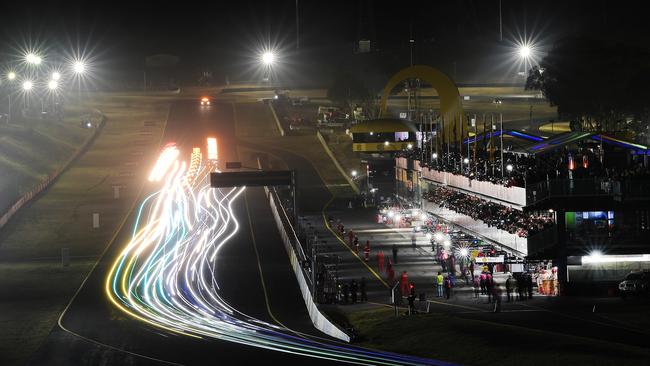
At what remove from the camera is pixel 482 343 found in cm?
3453

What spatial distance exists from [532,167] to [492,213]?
2.90 meters

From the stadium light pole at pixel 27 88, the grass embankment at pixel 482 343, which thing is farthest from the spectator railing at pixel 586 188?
the stadium light pole at pixel 27 88

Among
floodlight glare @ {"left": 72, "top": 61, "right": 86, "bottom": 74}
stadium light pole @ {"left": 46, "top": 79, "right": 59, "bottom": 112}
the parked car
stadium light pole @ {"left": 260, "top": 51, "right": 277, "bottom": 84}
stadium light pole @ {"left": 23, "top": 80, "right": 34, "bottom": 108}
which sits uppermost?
stadium light pole @ {"left": 260, "top": 51, "right": 277, "bottom": 84}

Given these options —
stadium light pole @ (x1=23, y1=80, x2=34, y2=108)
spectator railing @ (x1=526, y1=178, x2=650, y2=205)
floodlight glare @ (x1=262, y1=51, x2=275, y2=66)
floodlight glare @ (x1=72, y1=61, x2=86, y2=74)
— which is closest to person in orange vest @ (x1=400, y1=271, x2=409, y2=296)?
spectator railing @ (x1=526, y1=178, x2=650, y2=205)

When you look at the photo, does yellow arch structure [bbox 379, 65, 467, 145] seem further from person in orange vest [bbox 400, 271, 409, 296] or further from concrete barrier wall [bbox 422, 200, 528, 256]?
person in orange vest [bbox 400, 271, 409, 296]

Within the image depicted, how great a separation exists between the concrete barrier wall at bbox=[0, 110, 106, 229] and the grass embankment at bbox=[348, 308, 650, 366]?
3912cm

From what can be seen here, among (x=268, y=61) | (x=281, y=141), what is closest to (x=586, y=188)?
(x=281, y=141)

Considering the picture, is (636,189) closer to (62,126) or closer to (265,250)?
(265,250)

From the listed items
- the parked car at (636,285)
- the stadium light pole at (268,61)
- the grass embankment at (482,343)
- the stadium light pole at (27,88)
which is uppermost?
the stadium light pole at (268,61)

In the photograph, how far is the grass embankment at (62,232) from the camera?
46.2m

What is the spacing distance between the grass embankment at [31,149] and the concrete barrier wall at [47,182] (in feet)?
1.50

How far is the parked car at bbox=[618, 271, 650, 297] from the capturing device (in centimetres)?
4403

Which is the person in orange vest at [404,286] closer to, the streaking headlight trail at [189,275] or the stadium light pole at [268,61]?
the streaking headlight trail at [189,275]

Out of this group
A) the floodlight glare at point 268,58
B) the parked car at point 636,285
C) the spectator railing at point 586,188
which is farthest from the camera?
the floodlight glare at point 268,58
